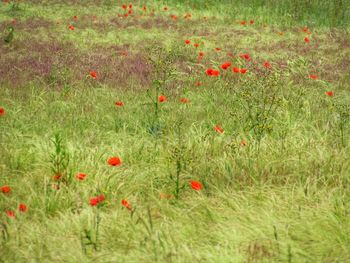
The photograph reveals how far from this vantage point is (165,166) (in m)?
3.46

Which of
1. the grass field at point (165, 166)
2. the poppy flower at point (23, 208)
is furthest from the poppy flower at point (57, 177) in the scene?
the poppy flower at point (23, 208)

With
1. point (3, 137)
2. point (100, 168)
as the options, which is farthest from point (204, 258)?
point (3, 137)

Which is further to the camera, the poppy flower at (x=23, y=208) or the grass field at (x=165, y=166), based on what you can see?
the poppy flower at (x=23, y=208)

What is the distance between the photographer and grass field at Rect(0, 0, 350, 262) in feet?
8.33

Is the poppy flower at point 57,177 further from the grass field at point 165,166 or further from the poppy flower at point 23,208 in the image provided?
the poppy flower at point 23,208

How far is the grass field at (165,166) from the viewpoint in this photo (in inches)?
100.0

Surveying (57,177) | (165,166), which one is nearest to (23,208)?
(57,177)

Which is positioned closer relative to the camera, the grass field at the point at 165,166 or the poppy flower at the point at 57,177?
the grass field at the point at 165,166

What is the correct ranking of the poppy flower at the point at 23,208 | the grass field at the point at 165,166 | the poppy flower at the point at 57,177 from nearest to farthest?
the grass field at the point at 165,166 → the poppy flower at the point at 23,208 → the poppy flower at the point at 57,177

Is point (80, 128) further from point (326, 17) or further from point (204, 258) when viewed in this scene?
point (326, 17)

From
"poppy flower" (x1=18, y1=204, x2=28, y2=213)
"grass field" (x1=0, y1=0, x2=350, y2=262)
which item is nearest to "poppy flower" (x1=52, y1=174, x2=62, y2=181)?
"grass field" (x1=0, y1=0, x2=350, y2=262)

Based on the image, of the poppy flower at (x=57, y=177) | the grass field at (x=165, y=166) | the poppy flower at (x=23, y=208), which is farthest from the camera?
the poppy flower at (x=57, y=177)

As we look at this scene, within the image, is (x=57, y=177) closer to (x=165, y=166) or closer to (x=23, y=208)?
(x=23, y=208)

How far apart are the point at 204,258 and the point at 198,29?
8.71m
